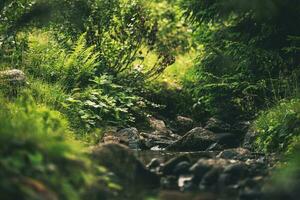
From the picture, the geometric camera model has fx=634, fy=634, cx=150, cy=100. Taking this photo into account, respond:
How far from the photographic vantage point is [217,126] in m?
14.2

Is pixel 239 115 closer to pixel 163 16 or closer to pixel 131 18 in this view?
pixel 131 18

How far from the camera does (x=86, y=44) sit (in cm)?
1502

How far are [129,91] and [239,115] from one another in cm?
263

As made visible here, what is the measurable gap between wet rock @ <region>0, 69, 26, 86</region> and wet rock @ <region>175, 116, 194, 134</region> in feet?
15.4

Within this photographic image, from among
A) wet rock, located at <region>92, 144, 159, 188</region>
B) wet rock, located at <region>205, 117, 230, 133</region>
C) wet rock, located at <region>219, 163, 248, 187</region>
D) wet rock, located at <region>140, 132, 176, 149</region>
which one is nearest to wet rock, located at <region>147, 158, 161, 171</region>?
wet rock, located at <region>92, 144, 159, 188</region>

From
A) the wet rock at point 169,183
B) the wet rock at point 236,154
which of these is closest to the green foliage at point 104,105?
the wet rock at point 236,154

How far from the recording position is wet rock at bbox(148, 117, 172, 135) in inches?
583

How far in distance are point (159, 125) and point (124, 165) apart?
6377mm

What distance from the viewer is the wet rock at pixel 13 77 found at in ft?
38.2

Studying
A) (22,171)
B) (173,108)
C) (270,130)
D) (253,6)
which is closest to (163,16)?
(173,108)

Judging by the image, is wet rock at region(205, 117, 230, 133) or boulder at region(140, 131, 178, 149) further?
wet rock at region(205, 117, 230, 133)

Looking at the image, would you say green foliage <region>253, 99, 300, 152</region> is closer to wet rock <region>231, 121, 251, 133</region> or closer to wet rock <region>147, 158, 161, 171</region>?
wet rock <region>231, 121, 251, 133</region>

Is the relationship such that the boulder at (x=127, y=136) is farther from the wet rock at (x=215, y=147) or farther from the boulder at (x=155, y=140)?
the wet rock at (x=215, y=147)

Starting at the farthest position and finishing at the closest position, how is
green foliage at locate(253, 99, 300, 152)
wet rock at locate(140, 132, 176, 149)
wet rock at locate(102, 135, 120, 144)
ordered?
wet rock at locate(140, 132, 176, 149)
wet rock at locate(102, 135, 120, 144)
green foliage at locate(253, 99, 300, 152)
